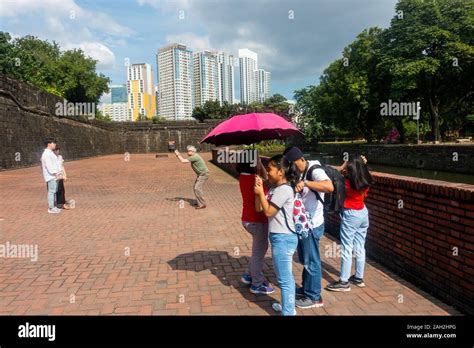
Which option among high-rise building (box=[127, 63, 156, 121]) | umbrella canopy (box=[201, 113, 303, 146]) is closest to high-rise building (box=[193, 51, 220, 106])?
high-rise building (box=[127, 63, 156, 121])

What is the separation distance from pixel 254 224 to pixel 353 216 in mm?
1130

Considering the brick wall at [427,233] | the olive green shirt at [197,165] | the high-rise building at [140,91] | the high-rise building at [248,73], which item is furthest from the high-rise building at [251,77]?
the brick wall at [427,233]

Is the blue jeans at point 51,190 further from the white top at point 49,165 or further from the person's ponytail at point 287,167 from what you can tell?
the person's ponytail at point 287,167

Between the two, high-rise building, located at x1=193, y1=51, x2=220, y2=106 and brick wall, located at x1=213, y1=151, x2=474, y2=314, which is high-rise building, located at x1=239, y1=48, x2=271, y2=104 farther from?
brick wall, located at x1=213, y1=151, x2=474, y2=314

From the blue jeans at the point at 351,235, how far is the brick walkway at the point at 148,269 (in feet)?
1.01

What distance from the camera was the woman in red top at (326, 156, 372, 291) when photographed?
3.92 metres

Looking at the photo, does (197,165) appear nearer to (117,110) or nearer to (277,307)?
(277,307)

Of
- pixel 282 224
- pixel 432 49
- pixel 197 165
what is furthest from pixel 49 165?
pixel 432 49

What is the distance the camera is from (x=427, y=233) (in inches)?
153

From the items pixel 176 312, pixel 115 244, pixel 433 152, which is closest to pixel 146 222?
pixel 115 244

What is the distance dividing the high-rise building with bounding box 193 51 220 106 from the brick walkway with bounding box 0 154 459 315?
72779mm

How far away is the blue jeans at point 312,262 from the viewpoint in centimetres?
362
